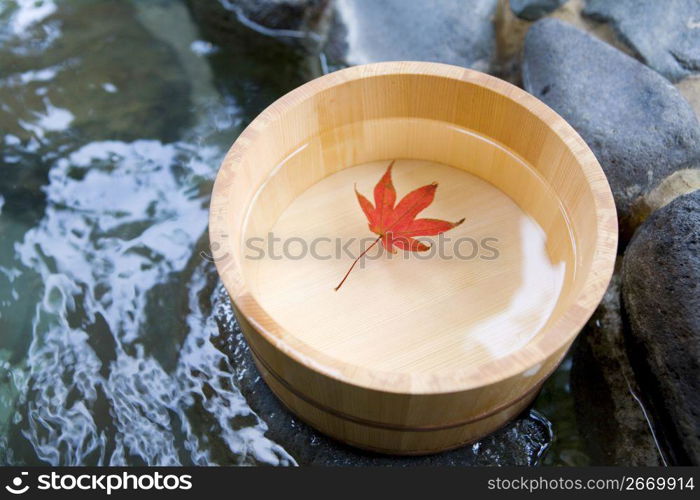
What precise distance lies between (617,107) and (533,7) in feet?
2.18

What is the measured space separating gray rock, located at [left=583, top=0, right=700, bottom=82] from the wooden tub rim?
1.04m

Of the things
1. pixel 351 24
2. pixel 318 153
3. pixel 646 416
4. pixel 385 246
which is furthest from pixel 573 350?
pixel 351 24

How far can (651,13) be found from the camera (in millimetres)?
2740

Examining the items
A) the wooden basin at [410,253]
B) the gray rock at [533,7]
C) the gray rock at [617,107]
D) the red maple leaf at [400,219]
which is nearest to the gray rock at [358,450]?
the wooden basin at [410,253]

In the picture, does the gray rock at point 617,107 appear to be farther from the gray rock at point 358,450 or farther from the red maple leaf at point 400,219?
the gray rock at point 358,450

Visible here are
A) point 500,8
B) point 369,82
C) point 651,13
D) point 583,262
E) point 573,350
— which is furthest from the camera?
point 500,8

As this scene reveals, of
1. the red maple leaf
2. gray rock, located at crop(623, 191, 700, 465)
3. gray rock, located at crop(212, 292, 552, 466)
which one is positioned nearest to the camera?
gray rock, located at crop(623, 191, 700, 465)

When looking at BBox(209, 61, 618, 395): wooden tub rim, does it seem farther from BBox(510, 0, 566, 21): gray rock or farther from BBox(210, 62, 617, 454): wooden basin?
BBox(510, 0, 566, 21): gray rock

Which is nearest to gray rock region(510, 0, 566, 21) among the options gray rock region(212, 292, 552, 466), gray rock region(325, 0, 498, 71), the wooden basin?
gray rock region(325, 0, 498, 71)

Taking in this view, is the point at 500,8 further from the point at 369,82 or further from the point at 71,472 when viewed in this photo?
the point at 71,472

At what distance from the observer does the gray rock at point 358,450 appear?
1990 mm

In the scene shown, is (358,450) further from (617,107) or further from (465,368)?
(617,107)

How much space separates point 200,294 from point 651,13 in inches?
A: 79.8

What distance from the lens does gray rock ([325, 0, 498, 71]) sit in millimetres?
2932
